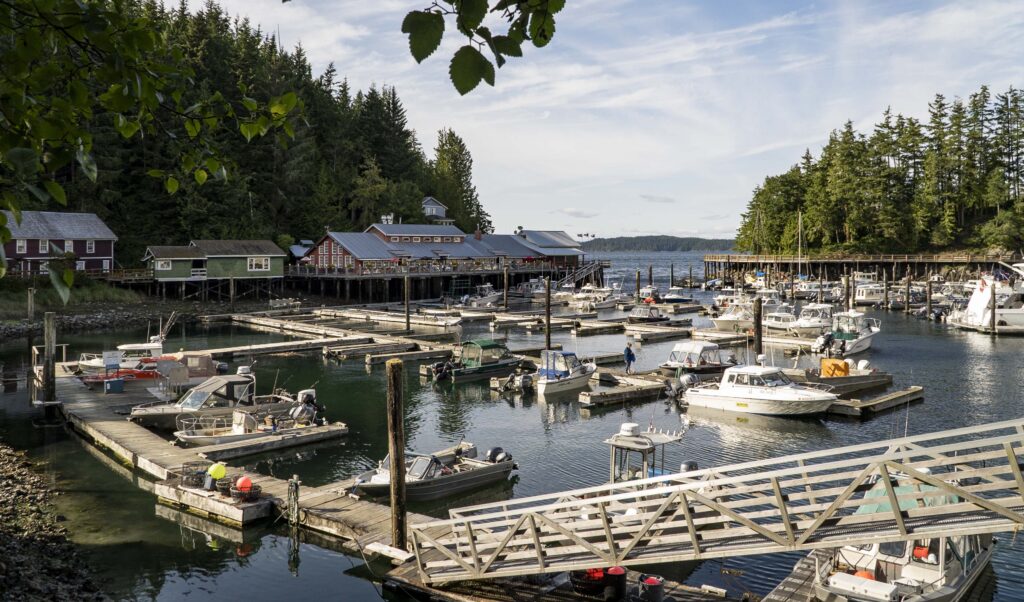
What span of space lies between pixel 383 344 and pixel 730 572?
3248 cm

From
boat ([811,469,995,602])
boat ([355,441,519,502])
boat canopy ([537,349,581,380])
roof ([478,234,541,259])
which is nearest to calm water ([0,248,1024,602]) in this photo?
boat ([355,441,519,502])

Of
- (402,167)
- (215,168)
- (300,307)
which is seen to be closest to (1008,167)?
(402,167)

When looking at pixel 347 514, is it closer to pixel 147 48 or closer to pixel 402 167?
pixel 147 48

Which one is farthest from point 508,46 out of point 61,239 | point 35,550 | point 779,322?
point 61,239

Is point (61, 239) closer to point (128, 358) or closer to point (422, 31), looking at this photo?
point (128, 358)

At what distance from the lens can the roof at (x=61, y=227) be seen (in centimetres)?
6053

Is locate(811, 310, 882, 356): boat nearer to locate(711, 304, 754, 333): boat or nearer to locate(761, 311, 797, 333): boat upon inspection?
locate(761, 311, 797, 333): boat

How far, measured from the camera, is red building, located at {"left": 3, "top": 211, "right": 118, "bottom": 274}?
59.5 m

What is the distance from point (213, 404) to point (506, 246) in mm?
67714

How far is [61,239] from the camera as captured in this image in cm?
6216

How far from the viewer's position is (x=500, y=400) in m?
32.3

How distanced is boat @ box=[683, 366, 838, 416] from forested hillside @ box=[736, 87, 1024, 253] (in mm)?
79556

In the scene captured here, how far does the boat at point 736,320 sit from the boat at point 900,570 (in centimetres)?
4013

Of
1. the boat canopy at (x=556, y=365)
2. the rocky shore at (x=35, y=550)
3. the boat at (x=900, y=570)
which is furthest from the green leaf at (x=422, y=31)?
the boat canopy at (x=556, y=365)
